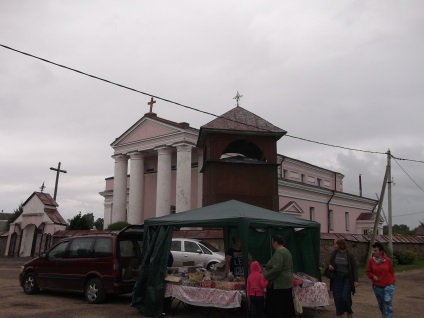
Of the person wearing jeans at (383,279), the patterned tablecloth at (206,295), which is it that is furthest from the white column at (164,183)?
the person wearing jeans at (383,279)

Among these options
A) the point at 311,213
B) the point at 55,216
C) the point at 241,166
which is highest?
the point at 241,166

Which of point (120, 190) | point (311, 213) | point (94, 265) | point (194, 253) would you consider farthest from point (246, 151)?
point (311, 213)

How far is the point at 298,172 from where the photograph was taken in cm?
4903

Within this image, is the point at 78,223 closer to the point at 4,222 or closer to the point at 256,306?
the point at 256,306

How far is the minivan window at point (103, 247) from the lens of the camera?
11.9 m

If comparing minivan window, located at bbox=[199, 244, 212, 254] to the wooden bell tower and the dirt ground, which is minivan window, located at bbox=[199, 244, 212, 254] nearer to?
the wooden bell tower

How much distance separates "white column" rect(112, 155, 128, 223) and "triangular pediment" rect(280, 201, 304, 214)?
1310 centimetres

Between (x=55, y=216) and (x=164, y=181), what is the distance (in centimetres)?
820

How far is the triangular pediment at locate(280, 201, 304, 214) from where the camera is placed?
3655 centimetres

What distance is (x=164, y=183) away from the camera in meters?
33.6

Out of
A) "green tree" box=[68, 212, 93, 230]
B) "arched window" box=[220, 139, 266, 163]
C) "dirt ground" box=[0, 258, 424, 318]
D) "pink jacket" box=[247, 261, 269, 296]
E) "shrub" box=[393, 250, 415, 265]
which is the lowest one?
Result: "dirt ground" box=[0, 258, 424, 318]

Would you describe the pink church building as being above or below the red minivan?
above

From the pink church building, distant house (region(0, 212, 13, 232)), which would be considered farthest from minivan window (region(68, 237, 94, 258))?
distant house (region(0, 212, 13, 232))

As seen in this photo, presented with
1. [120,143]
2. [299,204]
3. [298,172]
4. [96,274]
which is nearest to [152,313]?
[96,274]
